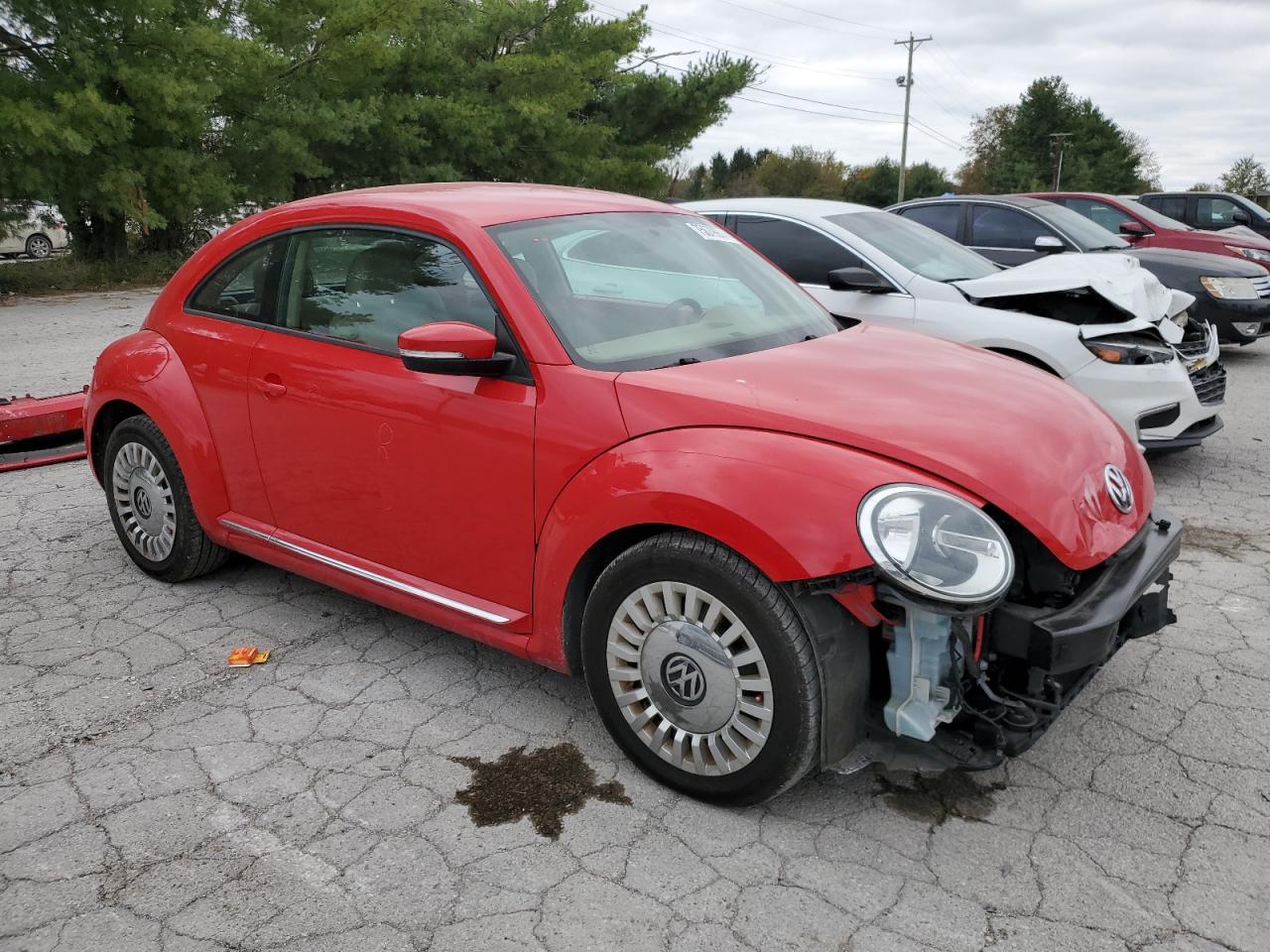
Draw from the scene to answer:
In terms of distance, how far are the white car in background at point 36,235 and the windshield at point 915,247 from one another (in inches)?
663

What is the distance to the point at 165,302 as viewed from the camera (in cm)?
440

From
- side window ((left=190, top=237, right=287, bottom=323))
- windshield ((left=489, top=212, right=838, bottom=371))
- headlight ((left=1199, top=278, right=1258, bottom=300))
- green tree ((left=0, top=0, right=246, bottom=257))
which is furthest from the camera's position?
green tree ((left=0, top=0, right=246, bottom=257))

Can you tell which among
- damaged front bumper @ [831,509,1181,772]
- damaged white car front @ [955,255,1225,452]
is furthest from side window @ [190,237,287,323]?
damaged white car front @ [955,255,1225,452]

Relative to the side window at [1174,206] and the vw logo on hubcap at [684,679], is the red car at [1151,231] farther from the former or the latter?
the vw logo on hubcap at [684,679]

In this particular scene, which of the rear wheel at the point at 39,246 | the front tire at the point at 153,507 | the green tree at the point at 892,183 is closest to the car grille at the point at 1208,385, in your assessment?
the front tire at the point at 153,507

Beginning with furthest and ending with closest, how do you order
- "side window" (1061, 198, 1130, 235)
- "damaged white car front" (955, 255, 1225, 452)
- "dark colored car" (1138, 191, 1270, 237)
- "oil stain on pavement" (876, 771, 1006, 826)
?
"dark colored car" (1138, 191, 1270, 237) → "side window" (1061, 198, 1130, 235) → "damaged white car front" (955, 255, 1225, 452) → "oil stain on pavement" (876, 771, 1006, 826)

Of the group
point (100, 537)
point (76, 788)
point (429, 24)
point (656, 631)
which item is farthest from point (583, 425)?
point (429, 24)

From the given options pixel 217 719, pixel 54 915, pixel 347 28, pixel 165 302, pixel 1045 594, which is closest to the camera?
pixel 54 915

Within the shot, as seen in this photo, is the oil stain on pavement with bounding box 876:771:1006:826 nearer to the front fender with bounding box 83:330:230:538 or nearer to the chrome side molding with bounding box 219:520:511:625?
the chrome side molding with bounding box 219:520:511:625

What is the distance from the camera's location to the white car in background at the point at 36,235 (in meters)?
18.7

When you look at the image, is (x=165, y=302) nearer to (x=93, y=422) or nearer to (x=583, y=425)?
(x=93, y=422)

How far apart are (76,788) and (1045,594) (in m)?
2.78

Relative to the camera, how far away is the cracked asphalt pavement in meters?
2.42

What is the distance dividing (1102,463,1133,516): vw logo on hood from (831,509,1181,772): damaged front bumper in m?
0.29
